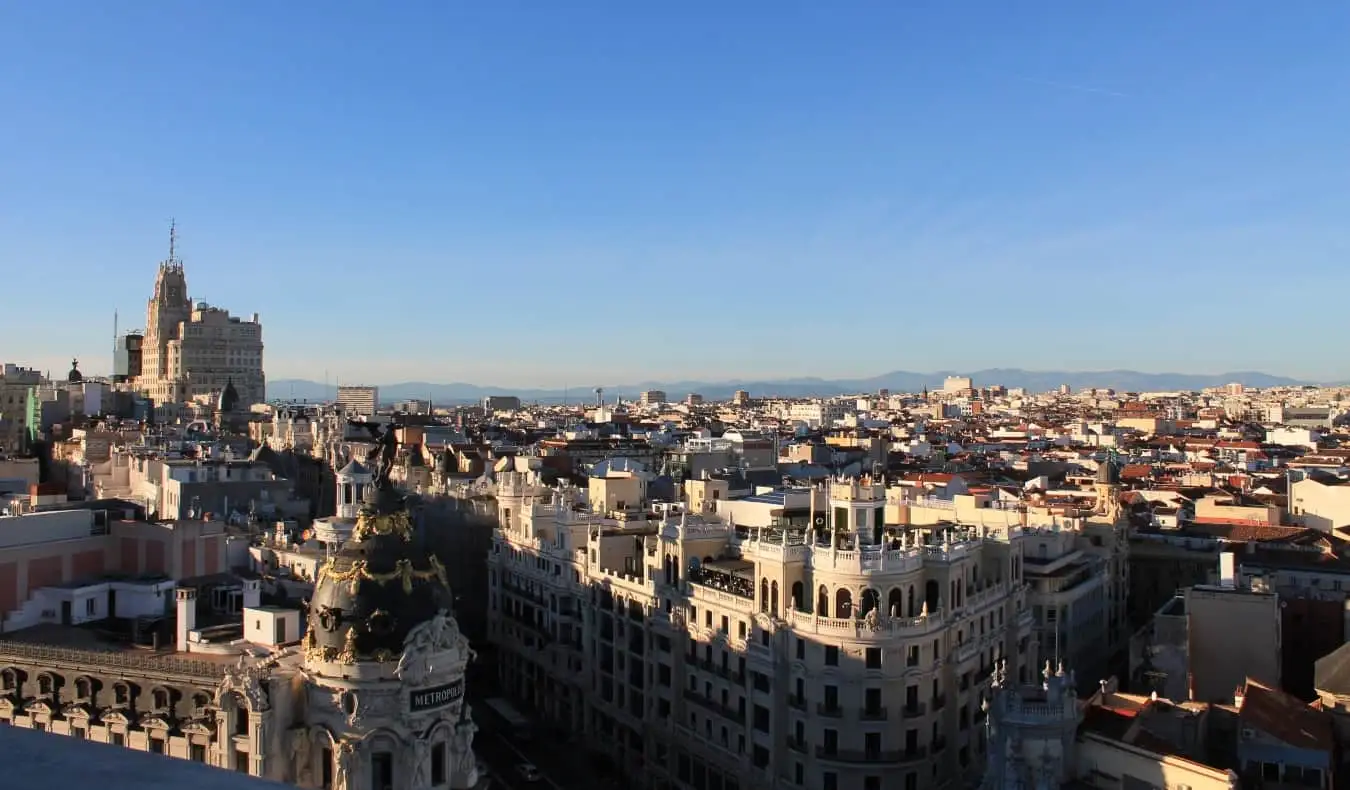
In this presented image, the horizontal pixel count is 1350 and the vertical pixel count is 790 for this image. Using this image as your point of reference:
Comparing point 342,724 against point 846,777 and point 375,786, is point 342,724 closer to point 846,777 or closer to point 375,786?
Answer: point 375,786

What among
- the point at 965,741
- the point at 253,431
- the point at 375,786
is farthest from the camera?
the point at 253,431

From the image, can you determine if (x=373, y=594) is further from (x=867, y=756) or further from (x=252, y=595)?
(x=867, y=756)

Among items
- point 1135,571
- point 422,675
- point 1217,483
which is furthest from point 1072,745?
point 1217,483

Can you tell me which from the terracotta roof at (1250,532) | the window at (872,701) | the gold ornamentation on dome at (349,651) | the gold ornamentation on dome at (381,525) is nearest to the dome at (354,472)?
the window at (872,701)

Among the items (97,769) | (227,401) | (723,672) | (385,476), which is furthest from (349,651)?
(227,401)

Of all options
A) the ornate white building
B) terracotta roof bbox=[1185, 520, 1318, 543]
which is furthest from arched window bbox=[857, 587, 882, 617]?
terracotta roof bbox=[1185, 520, 1318, 543]
